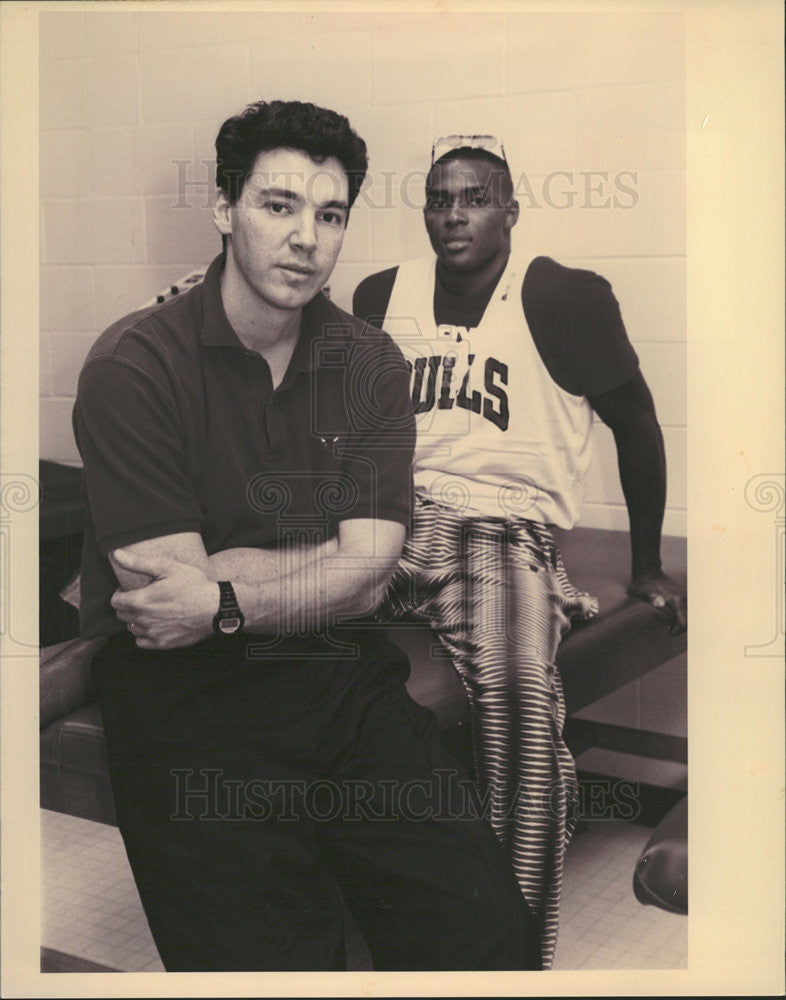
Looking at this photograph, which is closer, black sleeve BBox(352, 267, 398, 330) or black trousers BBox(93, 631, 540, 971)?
black trousers BBox(93, 631, 540, 971)

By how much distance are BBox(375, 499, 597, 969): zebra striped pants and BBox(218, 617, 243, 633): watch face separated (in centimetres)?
27

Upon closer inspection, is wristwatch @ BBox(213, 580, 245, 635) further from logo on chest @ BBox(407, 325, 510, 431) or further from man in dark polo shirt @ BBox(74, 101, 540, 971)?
logo on chest @ BBox(407, 325, 510, 431)

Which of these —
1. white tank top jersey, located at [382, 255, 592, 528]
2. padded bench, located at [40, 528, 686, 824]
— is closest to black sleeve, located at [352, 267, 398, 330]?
white tank top jersey, located at [382, 255, 592, 528]

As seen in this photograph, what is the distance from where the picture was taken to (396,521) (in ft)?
6.68

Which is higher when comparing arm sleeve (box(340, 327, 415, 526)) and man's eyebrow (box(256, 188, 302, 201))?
man's eyebrow (box(256, 188, 302, 201))

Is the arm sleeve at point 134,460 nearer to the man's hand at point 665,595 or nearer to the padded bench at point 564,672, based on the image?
the padded bench at point 564,672

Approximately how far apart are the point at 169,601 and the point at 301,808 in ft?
1.49

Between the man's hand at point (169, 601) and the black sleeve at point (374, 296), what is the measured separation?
58 cm

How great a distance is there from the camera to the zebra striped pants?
1.97m

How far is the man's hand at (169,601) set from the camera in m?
1.93

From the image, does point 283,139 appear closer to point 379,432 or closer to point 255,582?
point 379,432

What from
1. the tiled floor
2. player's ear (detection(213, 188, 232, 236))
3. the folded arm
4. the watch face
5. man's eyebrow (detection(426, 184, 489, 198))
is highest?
man's eyebrow (detection(426, 184, 489, 198))

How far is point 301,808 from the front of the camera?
197 cm

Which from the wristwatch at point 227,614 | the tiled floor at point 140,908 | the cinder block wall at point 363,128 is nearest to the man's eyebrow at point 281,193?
the cinder block wall at point 363,128
